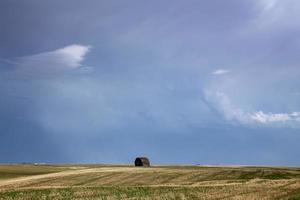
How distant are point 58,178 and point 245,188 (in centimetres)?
3267

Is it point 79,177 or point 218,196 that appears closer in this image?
A: point 218,196

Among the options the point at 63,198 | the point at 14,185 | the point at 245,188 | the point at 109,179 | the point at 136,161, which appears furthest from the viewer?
the point at 136,161

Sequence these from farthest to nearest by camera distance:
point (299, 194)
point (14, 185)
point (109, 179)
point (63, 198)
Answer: point (109, 179) → point (14, 185) → point (63, 198) → point (299, 194)

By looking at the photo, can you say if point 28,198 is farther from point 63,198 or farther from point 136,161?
point 136,161

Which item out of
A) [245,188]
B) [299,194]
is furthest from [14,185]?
[299,194]

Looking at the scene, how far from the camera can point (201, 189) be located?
48031mm

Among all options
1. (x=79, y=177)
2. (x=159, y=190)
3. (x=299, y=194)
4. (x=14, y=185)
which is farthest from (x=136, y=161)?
(x=299, y=194)

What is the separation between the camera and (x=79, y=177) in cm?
7081

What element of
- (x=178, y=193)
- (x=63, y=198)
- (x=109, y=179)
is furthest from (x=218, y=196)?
(x=109, y=179)

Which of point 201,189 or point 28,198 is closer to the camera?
point 28,198

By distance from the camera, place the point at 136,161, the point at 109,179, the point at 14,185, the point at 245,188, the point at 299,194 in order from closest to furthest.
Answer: the point at 299,194, the point at 245,188, the point at 14,185, the point at 109,179, the point at 136,161

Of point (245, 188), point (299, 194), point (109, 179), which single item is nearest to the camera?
point (299, 194)

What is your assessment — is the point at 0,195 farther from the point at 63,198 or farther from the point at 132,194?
the point at 132,194

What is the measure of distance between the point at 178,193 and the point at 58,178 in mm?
29829
